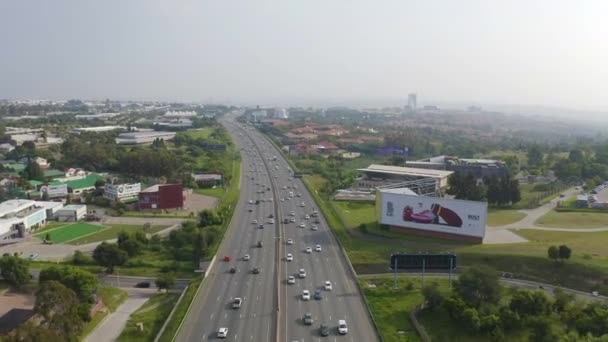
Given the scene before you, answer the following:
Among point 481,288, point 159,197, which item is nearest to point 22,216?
point 159,197

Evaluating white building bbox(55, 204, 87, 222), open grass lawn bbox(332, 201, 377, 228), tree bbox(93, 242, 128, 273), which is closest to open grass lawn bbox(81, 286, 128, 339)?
tree bbox(93, 242, 128, 273)

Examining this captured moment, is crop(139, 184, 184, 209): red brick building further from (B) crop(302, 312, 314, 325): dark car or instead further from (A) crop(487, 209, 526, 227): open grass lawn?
(A) crop(487, 209, 526, 227): open grass lawn

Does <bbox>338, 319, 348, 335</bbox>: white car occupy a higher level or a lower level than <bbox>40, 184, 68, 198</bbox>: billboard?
lower

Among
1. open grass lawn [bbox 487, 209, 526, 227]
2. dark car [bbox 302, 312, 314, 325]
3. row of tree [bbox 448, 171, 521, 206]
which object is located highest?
row of tree [bbox 448, 171, 521, 206]

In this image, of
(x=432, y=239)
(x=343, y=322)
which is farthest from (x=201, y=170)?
(x=343, y=322)

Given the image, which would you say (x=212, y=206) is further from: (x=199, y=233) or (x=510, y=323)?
(x=510, y=323)

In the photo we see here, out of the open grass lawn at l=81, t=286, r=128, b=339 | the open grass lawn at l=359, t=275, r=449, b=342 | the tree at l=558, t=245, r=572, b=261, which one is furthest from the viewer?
the tree at l=558, t=245, r=572, b=261

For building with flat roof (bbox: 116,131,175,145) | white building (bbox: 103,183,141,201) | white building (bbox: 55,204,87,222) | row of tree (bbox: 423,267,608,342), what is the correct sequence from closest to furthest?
row of tree (bbox: 423,267,608,342)
white building (bbox: 55,204,87,222)
white building (bbox: 103,183,141,201)
building with flat roof (bbox: 116,131,175,145)

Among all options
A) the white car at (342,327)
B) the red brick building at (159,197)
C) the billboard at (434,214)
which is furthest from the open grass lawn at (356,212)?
the white car at (342,327)

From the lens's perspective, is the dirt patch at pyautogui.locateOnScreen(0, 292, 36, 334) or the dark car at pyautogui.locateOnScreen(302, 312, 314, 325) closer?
the dark car at pyautogui.locateOnScreen(302, 312, 314, 325)

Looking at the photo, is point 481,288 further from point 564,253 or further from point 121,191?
point 121,191
